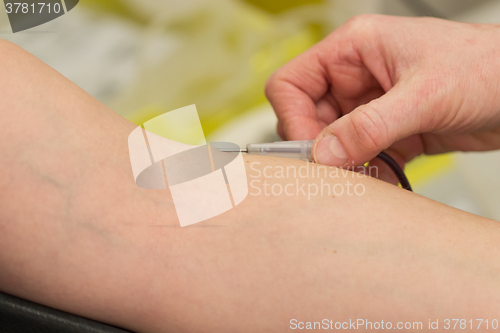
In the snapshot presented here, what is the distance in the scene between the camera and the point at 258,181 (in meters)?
0.59

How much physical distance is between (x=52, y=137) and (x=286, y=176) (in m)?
0.36

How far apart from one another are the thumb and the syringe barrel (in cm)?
2

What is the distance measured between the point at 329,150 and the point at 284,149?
10 centimetres

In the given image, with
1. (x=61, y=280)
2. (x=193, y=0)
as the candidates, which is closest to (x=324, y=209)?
(x=61, y=280)
